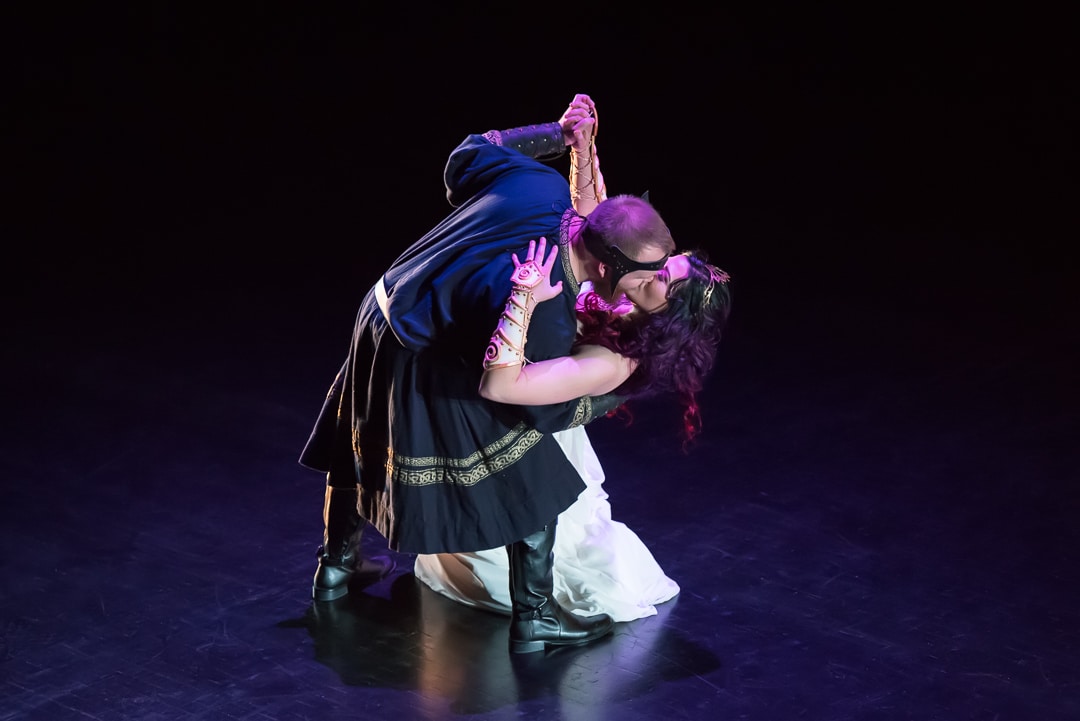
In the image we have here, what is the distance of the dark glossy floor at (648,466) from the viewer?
9.32ft

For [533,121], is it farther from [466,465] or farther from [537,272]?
[537,272]

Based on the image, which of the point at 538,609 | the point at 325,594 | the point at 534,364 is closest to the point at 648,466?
the point at 538,609

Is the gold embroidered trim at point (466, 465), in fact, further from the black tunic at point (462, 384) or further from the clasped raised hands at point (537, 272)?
the clasped raised hands at point (537, 272)

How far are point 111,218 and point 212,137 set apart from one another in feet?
3.84

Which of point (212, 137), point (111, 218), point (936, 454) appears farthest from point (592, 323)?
point (212, 137)

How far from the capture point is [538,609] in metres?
2.97

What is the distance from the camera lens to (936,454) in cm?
386

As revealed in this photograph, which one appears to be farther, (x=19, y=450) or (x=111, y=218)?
(x=111, y=218)

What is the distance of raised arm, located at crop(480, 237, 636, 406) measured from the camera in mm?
2455

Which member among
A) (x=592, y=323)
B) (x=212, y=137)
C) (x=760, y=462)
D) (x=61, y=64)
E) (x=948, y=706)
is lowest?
(x=948, y=706)

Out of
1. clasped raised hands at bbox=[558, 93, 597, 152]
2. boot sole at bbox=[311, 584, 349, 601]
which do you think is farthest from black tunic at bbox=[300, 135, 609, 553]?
boot sole at bbox=[311, 584, 349, 601]

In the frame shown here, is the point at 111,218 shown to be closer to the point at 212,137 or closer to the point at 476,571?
the point at 212,137

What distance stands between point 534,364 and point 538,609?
68 cm

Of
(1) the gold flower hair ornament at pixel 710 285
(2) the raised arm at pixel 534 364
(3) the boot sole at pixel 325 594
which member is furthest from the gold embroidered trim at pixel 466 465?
(3) the boot sole at pixel 325 594
